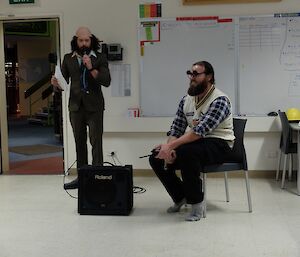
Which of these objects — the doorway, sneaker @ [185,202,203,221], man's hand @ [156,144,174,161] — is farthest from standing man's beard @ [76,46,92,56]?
the doorway

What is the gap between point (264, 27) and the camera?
5.14 m

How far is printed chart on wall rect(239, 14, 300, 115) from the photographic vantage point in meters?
5.13

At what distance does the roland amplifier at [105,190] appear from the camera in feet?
12.4

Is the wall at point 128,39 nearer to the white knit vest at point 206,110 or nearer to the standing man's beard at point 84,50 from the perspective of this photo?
the standing man's beard at point 84,50

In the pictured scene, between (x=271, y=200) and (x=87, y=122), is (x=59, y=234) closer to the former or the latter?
(x=87, y=122)

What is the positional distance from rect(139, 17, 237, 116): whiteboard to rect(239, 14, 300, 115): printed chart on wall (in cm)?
13

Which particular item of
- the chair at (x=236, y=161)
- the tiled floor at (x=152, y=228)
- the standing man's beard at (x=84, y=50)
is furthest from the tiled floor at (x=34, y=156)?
the chair at (x=236, y=161)

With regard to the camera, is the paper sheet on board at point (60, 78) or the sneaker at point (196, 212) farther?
the paper sheet on board at point (60, 78)

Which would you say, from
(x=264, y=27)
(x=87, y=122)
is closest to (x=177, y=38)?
(x=264, y=27)

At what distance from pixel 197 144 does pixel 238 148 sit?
16.1 inches

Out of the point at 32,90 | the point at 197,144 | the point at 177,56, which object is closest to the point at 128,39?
the point at 177,56

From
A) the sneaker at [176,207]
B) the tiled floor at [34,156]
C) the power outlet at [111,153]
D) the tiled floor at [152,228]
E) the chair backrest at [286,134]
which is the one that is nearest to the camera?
the tiled floor at [152,228]

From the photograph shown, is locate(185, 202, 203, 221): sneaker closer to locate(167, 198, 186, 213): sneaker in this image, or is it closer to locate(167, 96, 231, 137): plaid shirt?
locate(167, 198, 186, 213): sneaker

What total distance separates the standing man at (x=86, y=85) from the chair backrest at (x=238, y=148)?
52.7 inches
